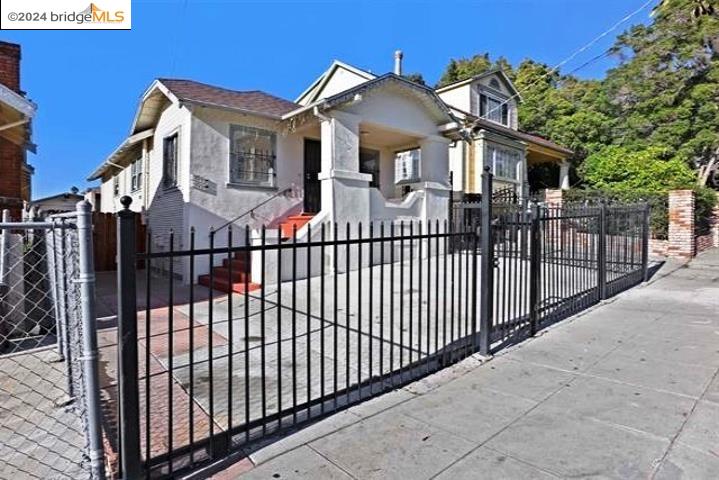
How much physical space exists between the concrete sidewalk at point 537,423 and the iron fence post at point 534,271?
48 cm

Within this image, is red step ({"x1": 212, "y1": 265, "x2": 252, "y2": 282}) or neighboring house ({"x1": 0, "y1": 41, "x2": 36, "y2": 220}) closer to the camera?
neighboring house ({"x1": 0, "y1": 41, "x2": 36, "y2": 220})

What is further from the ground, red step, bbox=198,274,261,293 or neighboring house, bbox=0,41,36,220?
neighboring house, bbox=0,41,36,220

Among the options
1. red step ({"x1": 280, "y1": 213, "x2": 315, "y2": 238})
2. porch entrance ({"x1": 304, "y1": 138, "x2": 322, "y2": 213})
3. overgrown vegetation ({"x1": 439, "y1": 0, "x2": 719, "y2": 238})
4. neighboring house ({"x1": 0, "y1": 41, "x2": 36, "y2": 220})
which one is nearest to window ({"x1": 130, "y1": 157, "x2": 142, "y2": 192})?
neighboring house ({"x1": 0, "y1": 41, "x2": 36, "y2": 220})

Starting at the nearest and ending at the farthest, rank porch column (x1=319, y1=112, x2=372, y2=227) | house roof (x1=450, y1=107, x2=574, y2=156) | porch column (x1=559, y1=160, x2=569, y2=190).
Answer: porch column (x1=319, y1=112, x2=372, y2=227), house roof (x1=450, y1=107, x2=574, y2=156), porch column (x1=559, y1=160, x2=569, y2=190)

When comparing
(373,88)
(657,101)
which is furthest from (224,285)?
(657,101)

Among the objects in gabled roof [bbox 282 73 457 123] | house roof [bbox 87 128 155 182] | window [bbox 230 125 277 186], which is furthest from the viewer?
house roof [bbox 87 128 155 182]

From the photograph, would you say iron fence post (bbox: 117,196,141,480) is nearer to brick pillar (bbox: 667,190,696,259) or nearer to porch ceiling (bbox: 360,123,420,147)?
porch ceiling (bbox: 360,123,420,147)

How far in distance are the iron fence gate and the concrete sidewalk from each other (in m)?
0.30

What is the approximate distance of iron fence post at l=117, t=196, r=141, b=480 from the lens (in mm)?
2188

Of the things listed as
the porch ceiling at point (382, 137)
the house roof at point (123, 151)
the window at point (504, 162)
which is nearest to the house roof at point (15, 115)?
the house roof at point (123, 151)

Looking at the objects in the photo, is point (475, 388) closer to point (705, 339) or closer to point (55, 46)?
point (705, 339)

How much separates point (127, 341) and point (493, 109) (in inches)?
853

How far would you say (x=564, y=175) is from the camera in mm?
22797

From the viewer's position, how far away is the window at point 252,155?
11062mm
